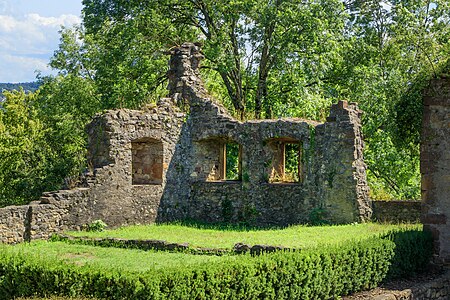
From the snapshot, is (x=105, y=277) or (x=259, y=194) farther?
(x=259, y=194)

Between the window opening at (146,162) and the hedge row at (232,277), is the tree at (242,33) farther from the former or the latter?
the hedge row at (232,277)

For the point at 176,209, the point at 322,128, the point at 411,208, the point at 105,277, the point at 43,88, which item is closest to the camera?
the point at 105,277

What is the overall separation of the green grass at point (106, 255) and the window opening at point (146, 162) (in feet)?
15.8

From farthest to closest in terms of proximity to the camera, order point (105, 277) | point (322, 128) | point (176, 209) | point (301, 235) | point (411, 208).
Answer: point (176, 209) < point (322, 128) < point (411, 208) < point (301, 235) < point (105, 277)

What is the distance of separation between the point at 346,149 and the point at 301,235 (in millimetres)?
3556

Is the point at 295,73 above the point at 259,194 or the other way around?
above

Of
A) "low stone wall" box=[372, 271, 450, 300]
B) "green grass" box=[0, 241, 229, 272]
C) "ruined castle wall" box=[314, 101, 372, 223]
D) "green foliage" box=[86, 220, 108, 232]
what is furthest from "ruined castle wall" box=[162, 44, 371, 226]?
"low stone wall" box=[372, 271, 450, 300]

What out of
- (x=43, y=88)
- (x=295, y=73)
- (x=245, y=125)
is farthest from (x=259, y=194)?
(x=43, y=88)

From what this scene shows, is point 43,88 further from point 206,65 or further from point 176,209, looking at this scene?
point 176,209

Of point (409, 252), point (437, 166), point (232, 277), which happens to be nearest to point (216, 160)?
point (437, 166)

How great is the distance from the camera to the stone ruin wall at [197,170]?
1894 centimetres

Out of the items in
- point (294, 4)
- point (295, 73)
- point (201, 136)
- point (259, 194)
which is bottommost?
point (259, 194)

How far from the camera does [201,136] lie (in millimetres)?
21516

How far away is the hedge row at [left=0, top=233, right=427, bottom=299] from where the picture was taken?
32.1 feet
